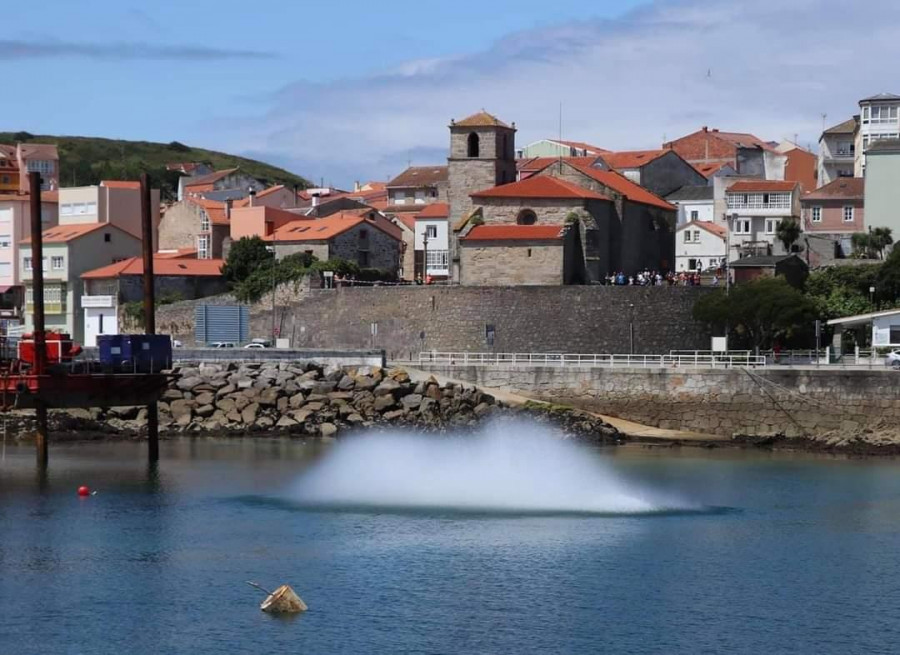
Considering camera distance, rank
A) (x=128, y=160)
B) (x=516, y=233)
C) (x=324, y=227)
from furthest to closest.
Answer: (x=128, y=160) < (x=324, y=227) < (x=516, y=233)

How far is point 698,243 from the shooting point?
98062 millimetres

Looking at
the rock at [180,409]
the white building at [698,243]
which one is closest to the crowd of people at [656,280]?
the white building at [698,243]

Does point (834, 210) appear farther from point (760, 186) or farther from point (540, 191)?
point (540, 191)

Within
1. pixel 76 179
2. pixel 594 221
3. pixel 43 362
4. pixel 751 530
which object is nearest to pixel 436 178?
pixel 76 179

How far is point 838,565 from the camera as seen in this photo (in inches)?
1471

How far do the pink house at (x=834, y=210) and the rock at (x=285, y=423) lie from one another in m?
39.7

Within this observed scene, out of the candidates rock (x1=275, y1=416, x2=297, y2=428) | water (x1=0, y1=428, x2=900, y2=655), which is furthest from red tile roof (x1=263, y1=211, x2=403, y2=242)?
water (x1=0, y1=428, x2=900, y2=655)

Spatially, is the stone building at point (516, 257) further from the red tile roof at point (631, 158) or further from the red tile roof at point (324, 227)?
the red tile roof at point (631, 158)

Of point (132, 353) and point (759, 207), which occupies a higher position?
point (759, 207)

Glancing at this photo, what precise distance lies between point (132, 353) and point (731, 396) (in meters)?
20.0

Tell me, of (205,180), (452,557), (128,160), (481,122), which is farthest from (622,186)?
(128,160)

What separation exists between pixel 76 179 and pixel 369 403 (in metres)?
82.8

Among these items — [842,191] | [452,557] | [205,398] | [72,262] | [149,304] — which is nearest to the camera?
[452,557]

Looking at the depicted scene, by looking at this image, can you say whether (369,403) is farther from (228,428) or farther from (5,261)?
(5,261)
